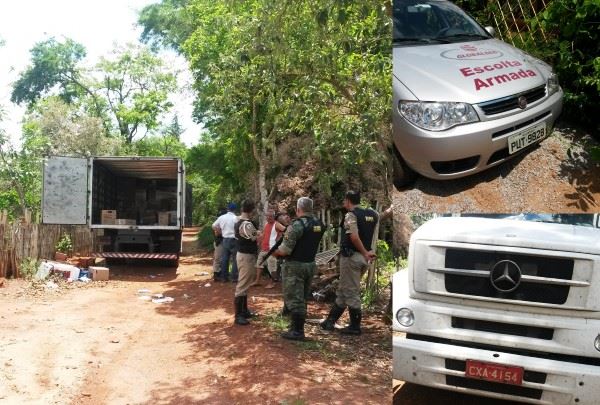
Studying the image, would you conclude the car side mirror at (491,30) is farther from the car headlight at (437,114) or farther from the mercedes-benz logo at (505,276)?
the mercedes-benz logo at (505,276)

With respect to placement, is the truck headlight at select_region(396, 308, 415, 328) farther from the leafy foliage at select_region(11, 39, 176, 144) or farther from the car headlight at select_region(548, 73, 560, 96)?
the leafy foliage at select_region(11, 39, 176, 144)

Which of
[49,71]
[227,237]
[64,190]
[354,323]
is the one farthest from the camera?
[64,190]

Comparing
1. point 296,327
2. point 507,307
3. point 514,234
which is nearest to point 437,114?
point 514,234

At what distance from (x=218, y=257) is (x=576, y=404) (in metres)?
2.67

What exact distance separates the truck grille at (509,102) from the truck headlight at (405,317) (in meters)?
0.49

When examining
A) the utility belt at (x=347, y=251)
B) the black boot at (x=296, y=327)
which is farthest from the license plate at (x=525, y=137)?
the black boot at (x=296, y=327)

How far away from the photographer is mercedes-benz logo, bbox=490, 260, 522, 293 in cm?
108

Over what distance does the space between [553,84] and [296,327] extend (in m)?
1.64

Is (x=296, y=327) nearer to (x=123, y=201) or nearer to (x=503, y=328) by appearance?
(x=503, y=328)

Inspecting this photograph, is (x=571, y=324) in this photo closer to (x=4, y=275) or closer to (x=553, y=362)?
(x=553, y=362)

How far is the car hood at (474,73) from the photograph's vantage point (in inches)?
40.5

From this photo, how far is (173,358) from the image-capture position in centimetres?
224

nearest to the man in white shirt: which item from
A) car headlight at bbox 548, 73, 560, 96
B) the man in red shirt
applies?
the man in red shirt

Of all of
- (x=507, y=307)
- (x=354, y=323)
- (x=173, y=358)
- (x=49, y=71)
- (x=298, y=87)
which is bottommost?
(x=173, y=358)
